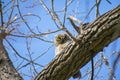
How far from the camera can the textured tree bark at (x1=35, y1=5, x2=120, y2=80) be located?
139 cm

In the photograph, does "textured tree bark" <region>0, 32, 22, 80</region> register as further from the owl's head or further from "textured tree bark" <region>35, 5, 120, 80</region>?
the owl's head

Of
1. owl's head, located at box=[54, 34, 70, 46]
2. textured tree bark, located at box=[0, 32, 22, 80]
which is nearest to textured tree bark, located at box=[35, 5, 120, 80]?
textured tree bark, located at box=[0, 32, 22, 80]

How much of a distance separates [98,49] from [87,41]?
0.28ft

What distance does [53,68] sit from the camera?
Result: 155 cm

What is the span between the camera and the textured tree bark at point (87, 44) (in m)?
1.39

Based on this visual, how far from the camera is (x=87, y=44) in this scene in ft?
4.70

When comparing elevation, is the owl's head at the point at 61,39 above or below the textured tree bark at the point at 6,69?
above

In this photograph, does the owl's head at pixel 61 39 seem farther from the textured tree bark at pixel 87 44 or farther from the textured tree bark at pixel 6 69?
the textured tree bark at pixel 87 44

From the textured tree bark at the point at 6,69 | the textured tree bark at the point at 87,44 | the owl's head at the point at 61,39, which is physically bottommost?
the textured tree bark at the point at 87,44

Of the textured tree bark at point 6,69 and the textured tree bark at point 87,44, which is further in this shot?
the textured tree bark at point 6,69

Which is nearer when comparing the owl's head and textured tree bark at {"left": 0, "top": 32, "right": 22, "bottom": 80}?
textured tree bark at {"left": 0, "top": 32, "right": 22, "bottom": 80}

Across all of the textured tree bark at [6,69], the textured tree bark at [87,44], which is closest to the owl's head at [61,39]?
the textured tree bark at [6,69]

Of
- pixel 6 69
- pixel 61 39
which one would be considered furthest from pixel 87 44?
pixel 61 39

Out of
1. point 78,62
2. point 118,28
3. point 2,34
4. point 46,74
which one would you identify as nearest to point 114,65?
point 118,28
